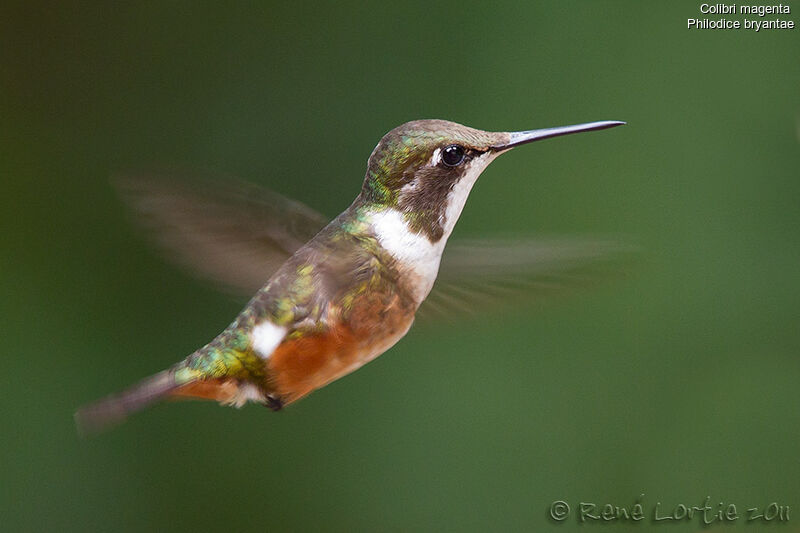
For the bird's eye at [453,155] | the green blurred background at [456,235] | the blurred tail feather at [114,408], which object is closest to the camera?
the blurred tail feather at [114,408]

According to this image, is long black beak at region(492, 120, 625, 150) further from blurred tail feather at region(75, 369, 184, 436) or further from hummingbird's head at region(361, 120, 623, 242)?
blurred tail feather at region(75, 369, 184, 436)

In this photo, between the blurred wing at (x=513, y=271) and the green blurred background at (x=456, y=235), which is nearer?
the blurred wing at (x=513, y=271)

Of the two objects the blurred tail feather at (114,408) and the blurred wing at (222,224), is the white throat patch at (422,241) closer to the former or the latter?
the blurred wing at (222,224)

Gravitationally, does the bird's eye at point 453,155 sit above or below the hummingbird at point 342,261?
above

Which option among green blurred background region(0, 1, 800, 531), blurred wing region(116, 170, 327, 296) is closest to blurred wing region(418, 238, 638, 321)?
blurred wing region(116, 170, 327, 296)

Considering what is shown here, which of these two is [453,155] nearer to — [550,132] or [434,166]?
[434,166]

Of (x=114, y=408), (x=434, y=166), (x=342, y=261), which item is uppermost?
(x=434, y=166)

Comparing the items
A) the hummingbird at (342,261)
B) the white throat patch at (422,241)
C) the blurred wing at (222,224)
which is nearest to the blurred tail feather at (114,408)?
the hummingbird at (342,261)

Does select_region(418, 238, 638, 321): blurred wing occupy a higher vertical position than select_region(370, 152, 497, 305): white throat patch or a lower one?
lower

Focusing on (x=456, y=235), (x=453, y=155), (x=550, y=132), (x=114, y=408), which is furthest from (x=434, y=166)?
(x=456, y=235)
